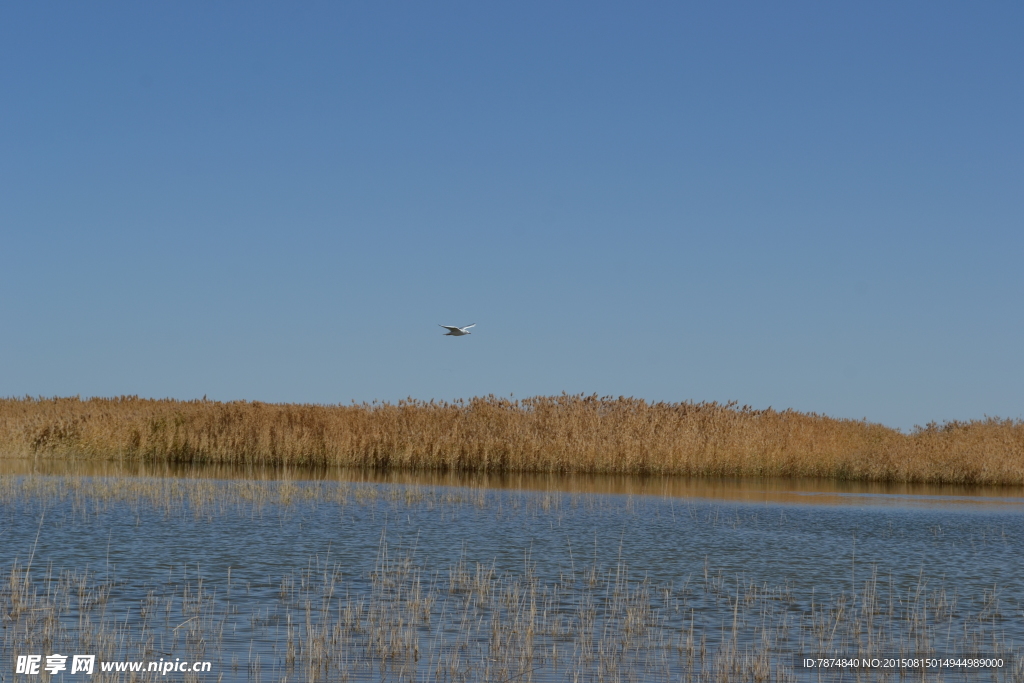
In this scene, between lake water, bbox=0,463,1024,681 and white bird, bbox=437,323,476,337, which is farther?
white bird, bbox=437,323,476,337

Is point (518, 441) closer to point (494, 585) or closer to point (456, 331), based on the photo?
point (456, 331)

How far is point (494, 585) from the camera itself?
12484 millimetres

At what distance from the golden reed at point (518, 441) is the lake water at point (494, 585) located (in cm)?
922

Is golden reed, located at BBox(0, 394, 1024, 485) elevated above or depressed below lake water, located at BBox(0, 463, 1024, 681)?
above

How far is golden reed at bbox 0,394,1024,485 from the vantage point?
3238 centimetres

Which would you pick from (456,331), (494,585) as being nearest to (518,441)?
(456,331)

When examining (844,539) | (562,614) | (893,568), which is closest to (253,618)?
(562,614)

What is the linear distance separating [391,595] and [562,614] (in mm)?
2001

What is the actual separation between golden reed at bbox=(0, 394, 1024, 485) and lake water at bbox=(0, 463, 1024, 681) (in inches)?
363

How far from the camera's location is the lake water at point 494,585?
29.5 feet

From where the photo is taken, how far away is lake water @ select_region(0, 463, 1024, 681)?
8977 millimetres

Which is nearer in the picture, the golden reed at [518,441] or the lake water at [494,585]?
the lake water at [494,585]

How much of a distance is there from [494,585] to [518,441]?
1996 cm

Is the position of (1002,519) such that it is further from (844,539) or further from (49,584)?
(49,584)
